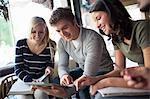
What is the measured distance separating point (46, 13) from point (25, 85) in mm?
1353

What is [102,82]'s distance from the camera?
4.64 ft

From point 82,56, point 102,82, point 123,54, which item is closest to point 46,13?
point 82,56

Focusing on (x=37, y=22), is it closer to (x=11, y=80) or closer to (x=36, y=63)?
(x=36, y=63)

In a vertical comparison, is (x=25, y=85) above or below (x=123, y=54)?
below

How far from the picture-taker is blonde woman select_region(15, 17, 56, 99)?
2.19m

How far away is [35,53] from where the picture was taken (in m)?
2.23

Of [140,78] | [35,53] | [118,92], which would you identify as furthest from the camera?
[35,53]

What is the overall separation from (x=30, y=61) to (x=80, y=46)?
56 centimetres

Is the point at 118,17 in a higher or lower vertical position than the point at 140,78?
higher

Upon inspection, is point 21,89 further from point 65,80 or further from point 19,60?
point 19,60

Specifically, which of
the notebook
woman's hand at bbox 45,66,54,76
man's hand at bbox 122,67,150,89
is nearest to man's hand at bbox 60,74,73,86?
the notebook

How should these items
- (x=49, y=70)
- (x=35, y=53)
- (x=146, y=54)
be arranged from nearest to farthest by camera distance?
(x=146, y=54)
(x=49, y=70)
(x=35, y=53)

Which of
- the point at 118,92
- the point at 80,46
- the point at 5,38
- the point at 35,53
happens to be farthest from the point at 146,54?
the point at 5,38

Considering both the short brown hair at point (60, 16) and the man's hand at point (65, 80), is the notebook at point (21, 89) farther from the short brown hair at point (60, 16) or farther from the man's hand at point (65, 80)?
the short brown hair at point (60, 16)
